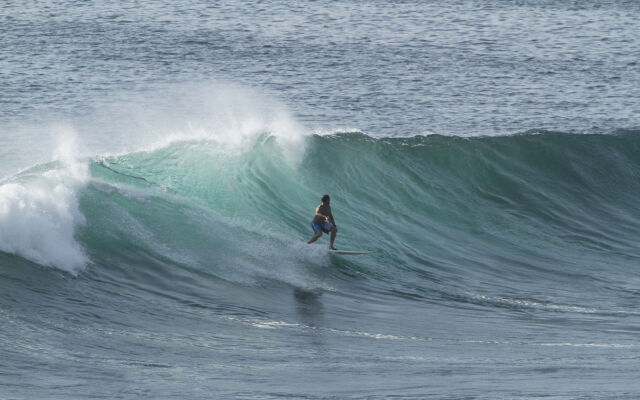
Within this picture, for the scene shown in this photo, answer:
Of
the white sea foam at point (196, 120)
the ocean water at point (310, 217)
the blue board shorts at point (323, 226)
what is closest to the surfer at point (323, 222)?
the blue board shorts at point (323, 226)

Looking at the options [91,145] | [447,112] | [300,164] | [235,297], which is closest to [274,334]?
[235,297]

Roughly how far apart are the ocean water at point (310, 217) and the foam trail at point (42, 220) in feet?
0.14

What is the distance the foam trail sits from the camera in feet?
58.9

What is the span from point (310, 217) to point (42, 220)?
21.7ft

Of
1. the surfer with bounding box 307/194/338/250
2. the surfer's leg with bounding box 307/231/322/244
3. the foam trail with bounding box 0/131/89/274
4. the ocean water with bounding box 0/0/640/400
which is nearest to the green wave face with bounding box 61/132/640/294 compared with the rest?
the ocean water with bounding box 0/0/640/400

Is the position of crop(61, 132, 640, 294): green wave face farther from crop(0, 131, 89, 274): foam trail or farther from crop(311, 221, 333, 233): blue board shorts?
crop(311, 221, 333, 233): blue board shorts

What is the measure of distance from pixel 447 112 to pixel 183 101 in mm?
9233

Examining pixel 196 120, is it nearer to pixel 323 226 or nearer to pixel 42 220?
pixel 323 226

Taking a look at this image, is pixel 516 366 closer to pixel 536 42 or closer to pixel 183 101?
pixel 183 101

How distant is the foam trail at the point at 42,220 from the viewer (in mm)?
17953

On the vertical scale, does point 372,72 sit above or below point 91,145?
above

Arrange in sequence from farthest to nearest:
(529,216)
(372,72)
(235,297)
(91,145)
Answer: (372,72)
(91,145)
(529,216)
(235,297)

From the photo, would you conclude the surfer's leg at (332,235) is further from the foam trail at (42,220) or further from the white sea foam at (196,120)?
the white sea foam at (196,120)

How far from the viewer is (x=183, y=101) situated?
1490 inches
